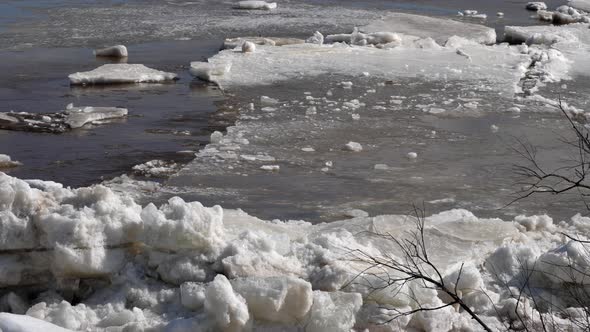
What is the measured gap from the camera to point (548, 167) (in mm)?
7777

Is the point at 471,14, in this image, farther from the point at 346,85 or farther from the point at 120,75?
the point at 120,75

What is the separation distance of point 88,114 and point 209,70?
103 inches

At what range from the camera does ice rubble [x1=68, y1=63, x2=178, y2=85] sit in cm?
1135

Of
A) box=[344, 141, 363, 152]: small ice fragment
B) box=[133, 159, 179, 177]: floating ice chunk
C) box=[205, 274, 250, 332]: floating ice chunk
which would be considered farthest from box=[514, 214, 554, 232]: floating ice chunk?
box=[133, 159, 179, 177]: floating ice chunk

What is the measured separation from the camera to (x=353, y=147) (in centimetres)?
829

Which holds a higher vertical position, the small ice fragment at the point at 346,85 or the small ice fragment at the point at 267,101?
the small ice fragment at the point at 267,101

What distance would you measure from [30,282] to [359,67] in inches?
331

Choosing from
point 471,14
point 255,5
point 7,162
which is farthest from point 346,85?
point 471,14

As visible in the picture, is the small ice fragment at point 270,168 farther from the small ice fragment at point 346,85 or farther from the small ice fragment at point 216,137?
the small ice fragment at point 346,85

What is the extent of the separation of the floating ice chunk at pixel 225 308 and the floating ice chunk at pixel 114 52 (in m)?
9.67

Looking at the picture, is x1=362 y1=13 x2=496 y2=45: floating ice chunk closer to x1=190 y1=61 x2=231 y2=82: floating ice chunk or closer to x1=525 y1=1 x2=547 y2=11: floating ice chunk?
x1=190 y1=61 x2=231 y2=82: floating ice chunk

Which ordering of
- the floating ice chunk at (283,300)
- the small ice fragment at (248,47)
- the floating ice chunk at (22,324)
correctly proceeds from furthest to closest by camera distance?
the small ice fragment at (248,47), the floating ice chunk at (283,300), the floating ice chunk at (22,324)

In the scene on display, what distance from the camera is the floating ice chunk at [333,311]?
4152 mm

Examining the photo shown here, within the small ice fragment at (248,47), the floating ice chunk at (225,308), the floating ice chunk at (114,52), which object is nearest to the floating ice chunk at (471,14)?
the small ice fragment at (248,47)
